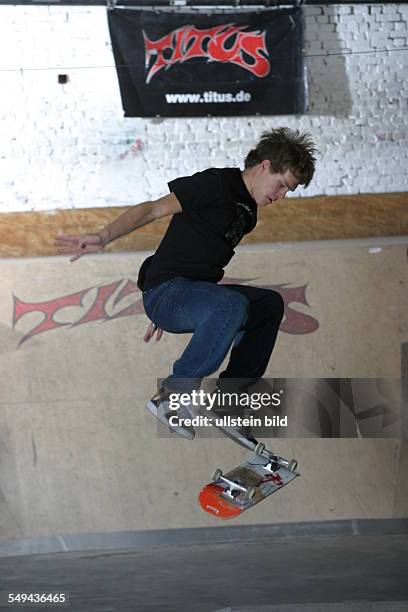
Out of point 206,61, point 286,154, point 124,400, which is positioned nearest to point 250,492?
point 286,154

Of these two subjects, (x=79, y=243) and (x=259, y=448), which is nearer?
(x=79, y=243)

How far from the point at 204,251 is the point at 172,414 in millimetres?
869

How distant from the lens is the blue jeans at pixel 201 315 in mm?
4477

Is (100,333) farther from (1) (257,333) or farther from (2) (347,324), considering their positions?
(1) (257,333)

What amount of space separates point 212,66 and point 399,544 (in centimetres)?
485

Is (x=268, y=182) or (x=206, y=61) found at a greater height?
(x=206, y=61)

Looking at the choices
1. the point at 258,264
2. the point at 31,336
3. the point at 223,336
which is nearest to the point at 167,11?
the point at 258,264

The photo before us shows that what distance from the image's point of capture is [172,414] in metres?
4.63

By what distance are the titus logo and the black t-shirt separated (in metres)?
4.47

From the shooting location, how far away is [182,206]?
14.8 feet

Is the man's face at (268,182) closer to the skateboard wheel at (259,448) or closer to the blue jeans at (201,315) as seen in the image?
the blue jeans at (201,315)
